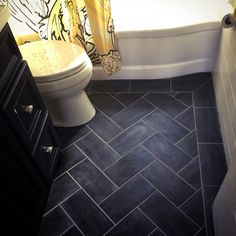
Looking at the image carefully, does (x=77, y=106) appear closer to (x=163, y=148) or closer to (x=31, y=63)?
(x=31, y=63)

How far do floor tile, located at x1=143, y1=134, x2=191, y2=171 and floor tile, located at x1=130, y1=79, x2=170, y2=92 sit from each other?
1.43 ft

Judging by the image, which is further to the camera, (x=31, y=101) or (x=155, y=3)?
(x=155, y=3)

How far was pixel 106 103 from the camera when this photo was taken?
1769mm

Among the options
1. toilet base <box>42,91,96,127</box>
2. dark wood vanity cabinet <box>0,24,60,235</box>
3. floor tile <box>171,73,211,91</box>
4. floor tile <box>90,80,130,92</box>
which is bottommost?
floor tile <box>171,73,211,91</box>

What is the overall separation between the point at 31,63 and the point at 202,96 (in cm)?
109

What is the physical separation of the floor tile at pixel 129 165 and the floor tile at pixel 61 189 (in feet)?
0.64

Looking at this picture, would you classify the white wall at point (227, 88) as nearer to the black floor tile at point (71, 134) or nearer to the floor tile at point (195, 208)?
the floor tile at point (195, 208)

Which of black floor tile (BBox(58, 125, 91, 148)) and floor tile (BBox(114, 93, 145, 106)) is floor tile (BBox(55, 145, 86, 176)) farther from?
floor tile (BBox(114, 93, 145, 106))

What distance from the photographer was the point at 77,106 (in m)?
1.56

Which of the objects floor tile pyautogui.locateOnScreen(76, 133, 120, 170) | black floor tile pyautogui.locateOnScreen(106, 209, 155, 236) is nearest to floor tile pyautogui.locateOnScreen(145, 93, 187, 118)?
floor tile pyautogui.locateOnScreen(76, 133, 120, 170)

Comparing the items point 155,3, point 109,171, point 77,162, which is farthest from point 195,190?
point 155,3

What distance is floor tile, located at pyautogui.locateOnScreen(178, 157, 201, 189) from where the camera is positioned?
1274 mm

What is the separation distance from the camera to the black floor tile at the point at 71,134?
155 cm

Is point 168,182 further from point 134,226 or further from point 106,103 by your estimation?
point 106,103
